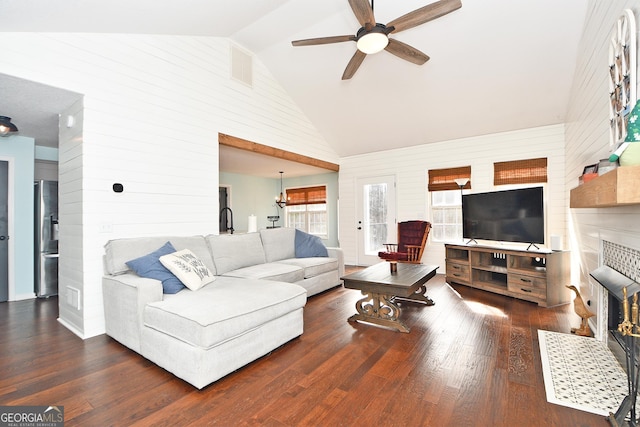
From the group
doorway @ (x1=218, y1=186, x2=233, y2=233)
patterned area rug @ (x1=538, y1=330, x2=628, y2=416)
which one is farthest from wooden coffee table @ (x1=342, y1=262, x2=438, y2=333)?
doorway @ (x1=218, y1=186, x2=233, y2=233)

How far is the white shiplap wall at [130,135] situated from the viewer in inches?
115

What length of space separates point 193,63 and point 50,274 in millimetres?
3790

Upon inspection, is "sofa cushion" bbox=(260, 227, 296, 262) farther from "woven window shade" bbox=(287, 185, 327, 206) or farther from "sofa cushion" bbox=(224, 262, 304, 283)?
"woven window shade" bbox=(287, 185, 327, 206)

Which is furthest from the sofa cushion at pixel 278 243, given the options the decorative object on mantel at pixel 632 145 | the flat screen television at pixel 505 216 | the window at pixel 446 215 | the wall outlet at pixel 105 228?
the decorative object on mantel at pixel 632 145

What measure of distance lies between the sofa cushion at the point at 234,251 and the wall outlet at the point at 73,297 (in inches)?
53.3

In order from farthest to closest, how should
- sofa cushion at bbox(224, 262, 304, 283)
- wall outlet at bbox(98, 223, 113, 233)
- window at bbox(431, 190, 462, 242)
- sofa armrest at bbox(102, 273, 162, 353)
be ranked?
window at bbox(431, 190, 462, 242) → sofa cushion at bbox(224, 262, 304, 283) → wall outlet at bbox(98, 223, 113, 233) → sofa armrest at bbox(102, 273, 162, 353)

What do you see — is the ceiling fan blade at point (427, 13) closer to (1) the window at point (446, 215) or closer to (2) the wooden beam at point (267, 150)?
(2) the wooden beam at point (267, 150)

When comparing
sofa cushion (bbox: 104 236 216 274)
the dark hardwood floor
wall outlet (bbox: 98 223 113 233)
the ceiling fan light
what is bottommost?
the dark hardwood floor

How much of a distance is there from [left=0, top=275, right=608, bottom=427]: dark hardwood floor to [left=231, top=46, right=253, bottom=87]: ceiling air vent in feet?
12.5

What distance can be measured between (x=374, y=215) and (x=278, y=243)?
2.72 m

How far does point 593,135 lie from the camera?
9.64 ft

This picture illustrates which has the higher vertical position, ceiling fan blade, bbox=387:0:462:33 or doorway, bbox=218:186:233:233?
ceiling fan blade, bbox=387:0:462:33

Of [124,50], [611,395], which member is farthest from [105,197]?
[611,395]

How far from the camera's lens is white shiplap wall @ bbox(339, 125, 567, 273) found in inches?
186
